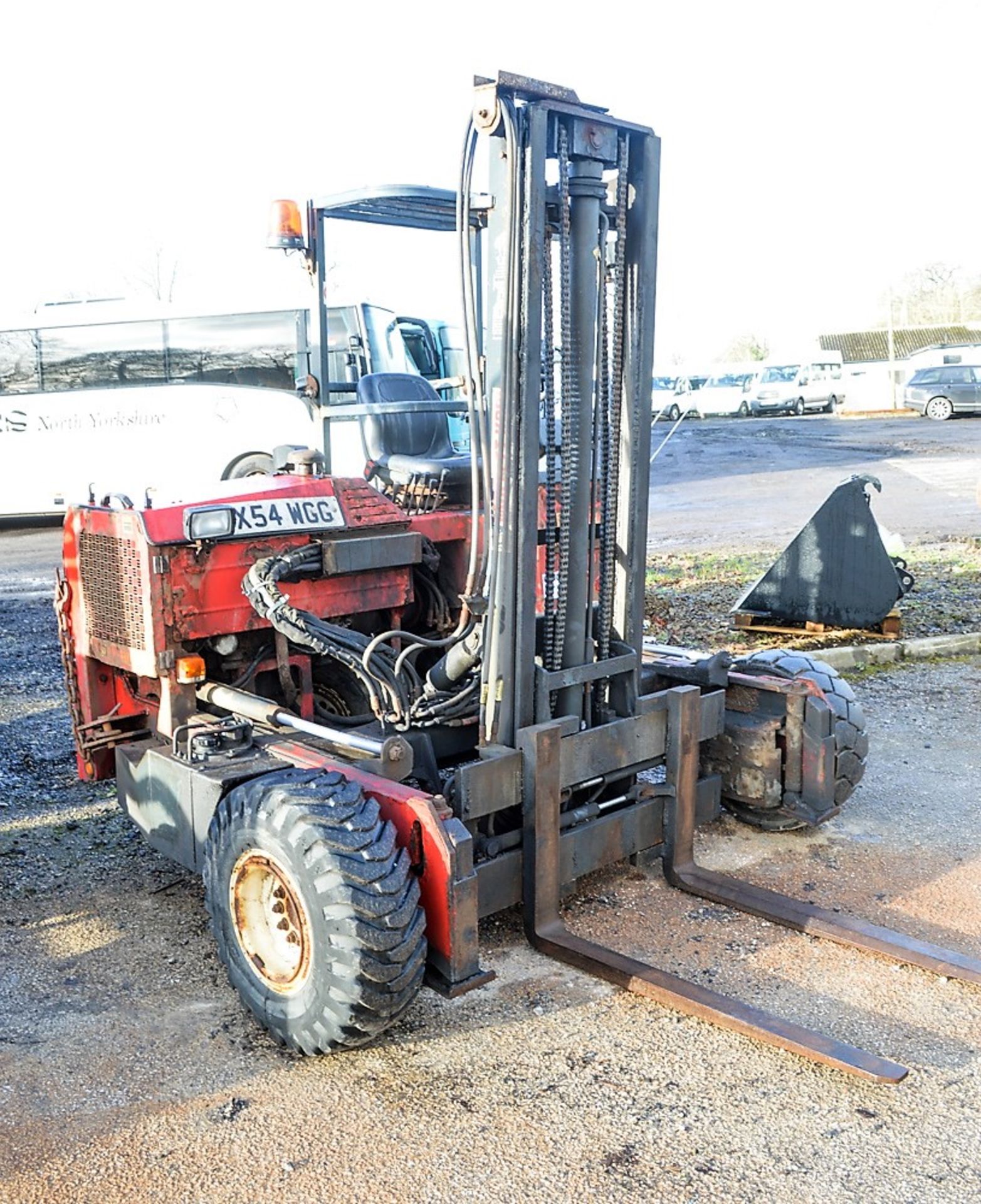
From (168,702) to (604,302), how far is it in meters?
2.33

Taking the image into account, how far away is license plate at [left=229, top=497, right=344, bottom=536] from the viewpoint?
4.64m

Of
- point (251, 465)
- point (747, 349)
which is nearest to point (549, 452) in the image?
point (251, 465)

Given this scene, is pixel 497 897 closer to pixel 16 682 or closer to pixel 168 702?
pixel 168 702

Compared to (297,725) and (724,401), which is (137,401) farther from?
(724,401)

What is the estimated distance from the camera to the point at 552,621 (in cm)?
440

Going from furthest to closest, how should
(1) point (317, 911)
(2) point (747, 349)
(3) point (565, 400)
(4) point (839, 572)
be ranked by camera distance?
(2) point (747, 349)
(4) point (839, 572)
(3) point (565, 400)
(1) point (317, 911)

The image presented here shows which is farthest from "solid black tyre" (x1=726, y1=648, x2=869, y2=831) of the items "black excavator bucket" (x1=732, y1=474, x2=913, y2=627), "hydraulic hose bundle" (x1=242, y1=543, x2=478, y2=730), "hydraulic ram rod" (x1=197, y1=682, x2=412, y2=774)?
"black excavator bucket" (x1=732, y1=474, x2=913, y2=627)

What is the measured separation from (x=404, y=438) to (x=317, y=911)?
2585 mm

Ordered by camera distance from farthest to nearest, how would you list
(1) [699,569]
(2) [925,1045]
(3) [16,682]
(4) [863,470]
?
(4) [863,470], (1) [699,569], (3) [16,682], (2) [925,1045]

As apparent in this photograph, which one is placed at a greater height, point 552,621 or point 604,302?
point 604,302

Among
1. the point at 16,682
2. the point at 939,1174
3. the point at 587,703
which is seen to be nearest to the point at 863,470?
the point at 16,682

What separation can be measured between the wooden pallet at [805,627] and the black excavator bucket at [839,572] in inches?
2.1

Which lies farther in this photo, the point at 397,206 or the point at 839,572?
the point at 839,572

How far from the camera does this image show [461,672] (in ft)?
14.6
